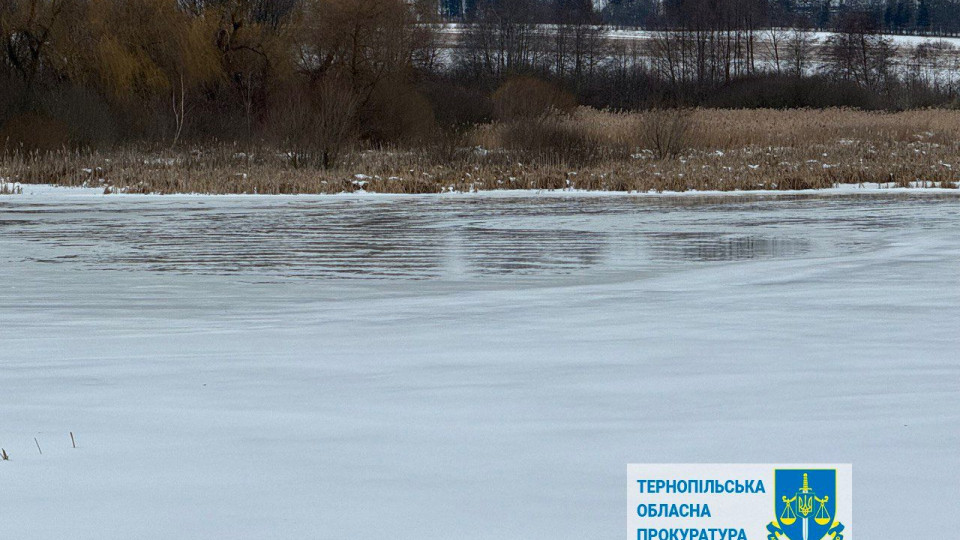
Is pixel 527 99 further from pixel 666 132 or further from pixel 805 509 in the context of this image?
pixel 805 509

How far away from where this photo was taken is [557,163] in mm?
26484

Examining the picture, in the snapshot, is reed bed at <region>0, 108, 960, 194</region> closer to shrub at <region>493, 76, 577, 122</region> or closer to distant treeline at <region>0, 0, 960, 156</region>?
distant treeline at <region>0, 0, 960, 156</region>

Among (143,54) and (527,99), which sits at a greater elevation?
(143,54)

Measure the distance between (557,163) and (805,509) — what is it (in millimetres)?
23709

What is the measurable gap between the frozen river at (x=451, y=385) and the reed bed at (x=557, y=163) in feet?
39.9

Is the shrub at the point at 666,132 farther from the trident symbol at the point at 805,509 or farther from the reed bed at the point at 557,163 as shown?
the trident symbol at the point at 805,509

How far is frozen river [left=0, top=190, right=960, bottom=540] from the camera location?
10.5 ft

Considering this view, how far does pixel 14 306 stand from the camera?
7.70m

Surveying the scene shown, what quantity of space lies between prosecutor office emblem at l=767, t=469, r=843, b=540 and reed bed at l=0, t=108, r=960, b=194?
1980cm

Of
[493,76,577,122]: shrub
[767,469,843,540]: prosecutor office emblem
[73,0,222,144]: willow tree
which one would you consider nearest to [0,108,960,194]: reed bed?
[73,0,222,144]: willow tree

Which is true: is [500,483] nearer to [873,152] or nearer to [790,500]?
[790,500]

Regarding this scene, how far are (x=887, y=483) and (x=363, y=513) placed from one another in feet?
4.64

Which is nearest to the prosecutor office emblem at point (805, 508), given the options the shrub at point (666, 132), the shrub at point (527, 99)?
the shrub at point (666, 132)

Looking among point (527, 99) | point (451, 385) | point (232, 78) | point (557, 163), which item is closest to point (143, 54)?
point (232, 78)
